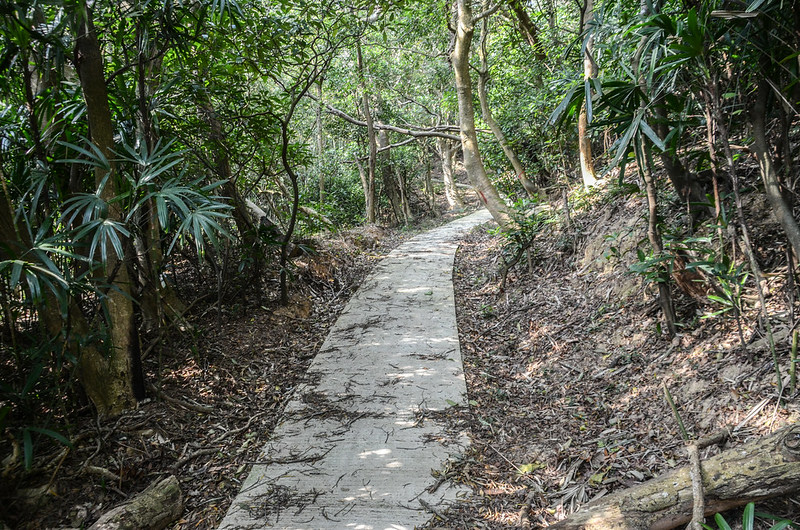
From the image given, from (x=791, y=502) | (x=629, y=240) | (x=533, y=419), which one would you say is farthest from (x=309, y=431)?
(x=629, y=240)

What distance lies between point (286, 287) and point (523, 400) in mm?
3024

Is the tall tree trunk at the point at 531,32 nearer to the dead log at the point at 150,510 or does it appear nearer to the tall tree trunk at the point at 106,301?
the tall tree trunk at the point at 106,301

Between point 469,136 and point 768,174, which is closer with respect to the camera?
point 768,174

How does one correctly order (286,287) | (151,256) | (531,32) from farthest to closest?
1. (531,32)
2. (286,287)
3. (151,256)

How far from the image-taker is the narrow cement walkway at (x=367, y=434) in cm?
266

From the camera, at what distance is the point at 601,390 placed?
11.5 ft

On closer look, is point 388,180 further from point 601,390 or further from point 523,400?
point 601,390

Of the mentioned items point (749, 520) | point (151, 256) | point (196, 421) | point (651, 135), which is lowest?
point (749, 520)

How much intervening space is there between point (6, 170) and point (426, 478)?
11.9ft

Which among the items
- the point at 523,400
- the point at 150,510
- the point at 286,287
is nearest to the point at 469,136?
the point at 286,287

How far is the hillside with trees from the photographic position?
8.63ft

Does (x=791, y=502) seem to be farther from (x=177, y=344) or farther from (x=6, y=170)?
(x=6, y=170)

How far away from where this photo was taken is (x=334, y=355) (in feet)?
15.3

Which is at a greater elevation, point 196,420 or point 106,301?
point 106,301
